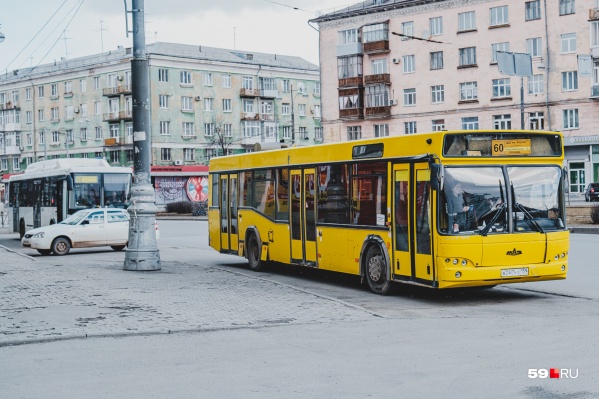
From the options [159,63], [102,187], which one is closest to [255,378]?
[102,187]

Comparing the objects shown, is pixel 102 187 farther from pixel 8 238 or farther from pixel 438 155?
pixel 438 155

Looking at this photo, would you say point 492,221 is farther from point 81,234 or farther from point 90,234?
point 81,234

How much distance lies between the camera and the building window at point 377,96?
68.4 metres

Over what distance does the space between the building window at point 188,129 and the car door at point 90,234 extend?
193ft

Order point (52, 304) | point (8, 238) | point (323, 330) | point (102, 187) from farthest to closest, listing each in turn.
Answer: point (8, 238), point (102, 187), point (52, 304), point (323, 330)

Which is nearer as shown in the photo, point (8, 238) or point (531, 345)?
point (531, 345)

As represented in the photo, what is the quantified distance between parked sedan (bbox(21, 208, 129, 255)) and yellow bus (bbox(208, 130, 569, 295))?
12.3 metres

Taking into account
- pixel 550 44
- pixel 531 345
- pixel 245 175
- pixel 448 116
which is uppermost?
pixel 550 44

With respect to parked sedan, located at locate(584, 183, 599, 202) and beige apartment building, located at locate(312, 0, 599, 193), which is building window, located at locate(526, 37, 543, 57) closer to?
beige apartment building, located at locate(312, 0, 599, 193)

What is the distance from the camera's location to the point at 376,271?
1443 cm

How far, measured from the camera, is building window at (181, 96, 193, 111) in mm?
85125

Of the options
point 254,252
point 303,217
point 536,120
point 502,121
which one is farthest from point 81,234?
point 502,121

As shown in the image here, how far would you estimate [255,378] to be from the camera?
305 inches

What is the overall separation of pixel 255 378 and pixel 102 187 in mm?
23597
